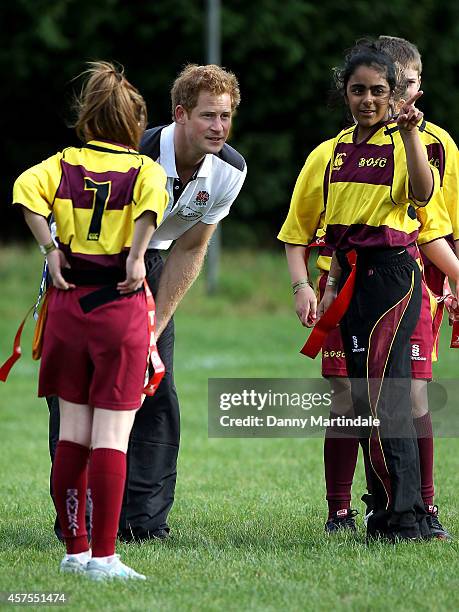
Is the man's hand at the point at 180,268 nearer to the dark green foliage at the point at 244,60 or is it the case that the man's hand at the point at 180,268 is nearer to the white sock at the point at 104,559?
the white sock at the point at 104,559

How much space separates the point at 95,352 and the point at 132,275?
1.04 ft

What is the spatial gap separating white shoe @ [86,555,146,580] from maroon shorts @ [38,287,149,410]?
579 millimetres

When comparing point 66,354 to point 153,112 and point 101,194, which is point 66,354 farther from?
point 153,112

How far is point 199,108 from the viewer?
15.9ft

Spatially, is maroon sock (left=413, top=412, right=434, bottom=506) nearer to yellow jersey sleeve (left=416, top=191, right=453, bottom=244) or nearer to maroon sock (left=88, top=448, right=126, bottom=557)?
yellow jersey sleeve (left=416, top=191, right=453, bottom=244)

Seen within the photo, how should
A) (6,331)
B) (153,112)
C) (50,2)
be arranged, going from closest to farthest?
(6,331) → (50,2) → (153,112)

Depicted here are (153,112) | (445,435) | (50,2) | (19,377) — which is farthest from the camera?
(153,112)

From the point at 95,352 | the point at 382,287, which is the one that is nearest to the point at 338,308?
the point at 382,287

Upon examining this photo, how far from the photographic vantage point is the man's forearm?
17.2ft

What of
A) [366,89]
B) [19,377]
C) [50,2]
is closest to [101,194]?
[366,89]

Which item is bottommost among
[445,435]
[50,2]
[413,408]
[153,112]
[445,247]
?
[445,435]

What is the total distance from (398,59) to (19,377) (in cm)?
897

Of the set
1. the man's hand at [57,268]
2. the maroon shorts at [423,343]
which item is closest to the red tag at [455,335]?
the maroon shorts at [423,343]

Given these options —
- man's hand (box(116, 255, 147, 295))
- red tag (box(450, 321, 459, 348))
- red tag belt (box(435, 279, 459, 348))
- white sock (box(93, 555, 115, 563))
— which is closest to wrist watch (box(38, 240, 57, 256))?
man's hand (box(116, 255, 147, 295))
